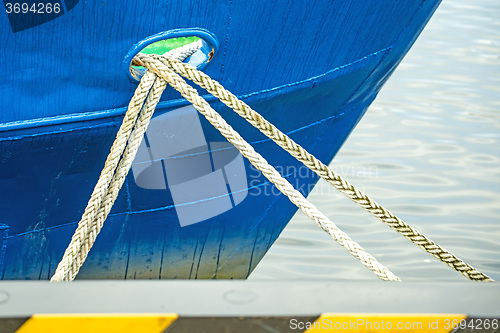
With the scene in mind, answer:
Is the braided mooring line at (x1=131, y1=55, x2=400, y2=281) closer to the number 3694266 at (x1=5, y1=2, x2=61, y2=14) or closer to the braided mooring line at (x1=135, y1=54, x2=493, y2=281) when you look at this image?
the braided mooring line at (x1=135, y1=54, x2=493, y2=281)

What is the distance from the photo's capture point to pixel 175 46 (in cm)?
238

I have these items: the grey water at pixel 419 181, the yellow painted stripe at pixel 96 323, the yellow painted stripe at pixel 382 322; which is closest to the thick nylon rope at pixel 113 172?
the yellow painted stripe at pixel 96 323

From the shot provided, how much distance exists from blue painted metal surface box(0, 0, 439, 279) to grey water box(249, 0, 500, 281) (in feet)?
3.17

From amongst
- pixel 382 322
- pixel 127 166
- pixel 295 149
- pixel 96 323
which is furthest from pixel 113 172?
pixel 382 322

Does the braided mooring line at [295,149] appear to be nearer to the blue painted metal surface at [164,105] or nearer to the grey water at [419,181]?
the blue painted metal surface at [164,105]

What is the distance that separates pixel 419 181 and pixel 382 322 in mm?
3527

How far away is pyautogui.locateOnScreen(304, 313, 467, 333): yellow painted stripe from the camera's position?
3.99ft

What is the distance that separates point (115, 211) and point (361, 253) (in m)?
0.99

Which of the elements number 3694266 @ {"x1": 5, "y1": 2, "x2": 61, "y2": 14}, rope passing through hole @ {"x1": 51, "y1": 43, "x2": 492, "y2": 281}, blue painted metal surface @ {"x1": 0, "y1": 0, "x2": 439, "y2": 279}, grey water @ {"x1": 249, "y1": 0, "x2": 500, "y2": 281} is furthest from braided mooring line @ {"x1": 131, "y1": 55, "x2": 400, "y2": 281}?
grey water @ {"x1": 249, "y1": 0, "x2": 500, "y2": 281}

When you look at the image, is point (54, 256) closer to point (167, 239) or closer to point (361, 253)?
point (167, 239)

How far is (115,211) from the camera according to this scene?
2467 millimetres

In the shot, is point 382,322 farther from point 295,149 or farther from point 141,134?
point 141,134

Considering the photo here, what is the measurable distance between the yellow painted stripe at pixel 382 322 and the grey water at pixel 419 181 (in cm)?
234

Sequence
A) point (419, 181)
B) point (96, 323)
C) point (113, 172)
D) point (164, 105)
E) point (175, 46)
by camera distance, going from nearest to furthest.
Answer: point (96, 323) → point (113, 172) → point (164, 105) → point (175, 46) → point (419, 181)
